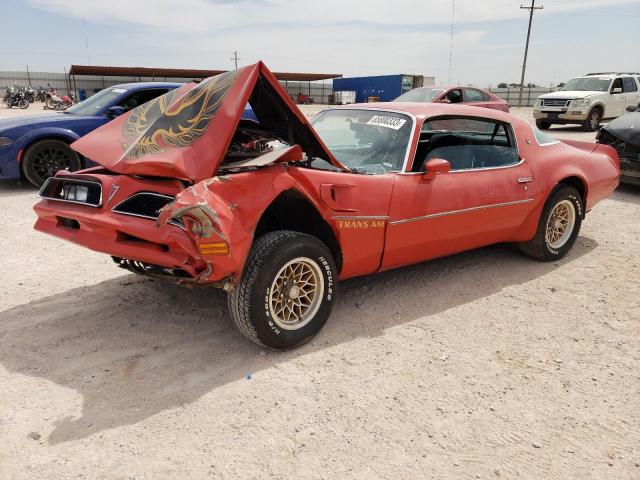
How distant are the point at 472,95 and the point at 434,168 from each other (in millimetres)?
11204

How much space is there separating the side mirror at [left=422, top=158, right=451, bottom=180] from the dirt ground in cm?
97

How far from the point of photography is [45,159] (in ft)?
23.3

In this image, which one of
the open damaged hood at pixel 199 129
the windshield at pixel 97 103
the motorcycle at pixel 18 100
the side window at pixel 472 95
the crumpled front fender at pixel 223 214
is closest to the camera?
the crumpled front fender at pixel 223 214

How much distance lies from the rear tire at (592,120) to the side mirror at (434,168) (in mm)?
15061

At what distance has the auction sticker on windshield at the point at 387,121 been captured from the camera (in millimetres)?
3770

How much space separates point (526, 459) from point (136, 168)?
2562 millimetres

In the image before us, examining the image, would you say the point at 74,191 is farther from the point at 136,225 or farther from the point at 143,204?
the point at 136,225

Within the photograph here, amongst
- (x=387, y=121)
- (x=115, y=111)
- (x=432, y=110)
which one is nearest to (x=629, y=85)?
(x=432, y=110)

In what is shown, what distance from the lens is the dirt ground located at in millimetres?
2191

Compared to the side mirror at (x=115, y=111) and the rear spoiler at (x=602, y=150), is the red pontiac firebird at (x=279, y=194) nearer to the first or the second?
the rear spoiler at (x=602, y=150)

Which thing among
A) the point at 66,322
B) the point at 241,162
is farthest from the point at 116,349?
the point at 241,162

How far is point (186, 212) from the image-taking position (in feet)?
7.80

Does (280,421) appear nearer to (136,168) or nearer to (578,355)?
(136,168)

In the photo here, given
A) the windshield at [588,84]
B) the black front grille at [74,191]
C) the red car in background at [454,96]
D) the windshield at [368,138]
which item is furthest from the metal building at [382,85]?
the black front grille at [74,191]
